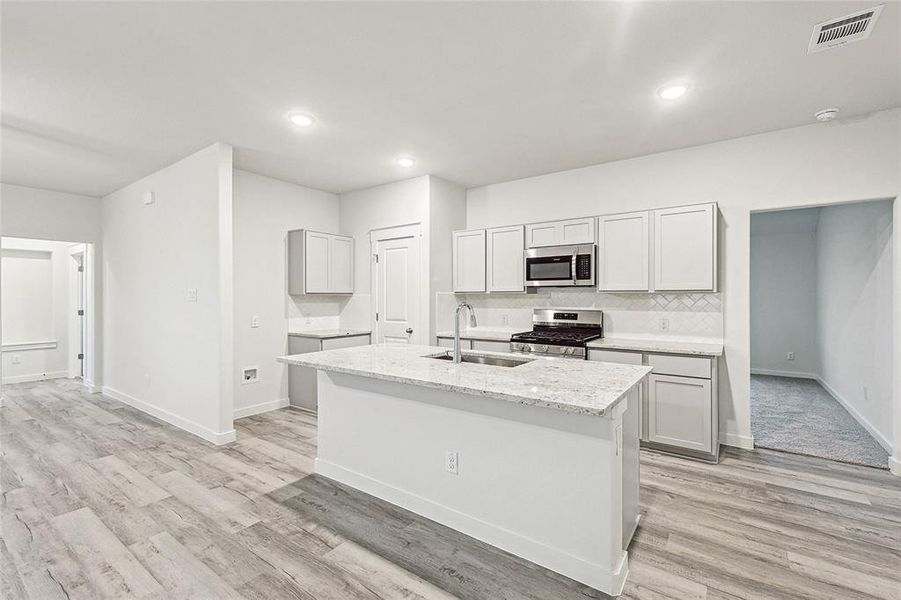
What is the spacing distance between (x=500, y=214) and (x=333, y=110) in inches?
98.2

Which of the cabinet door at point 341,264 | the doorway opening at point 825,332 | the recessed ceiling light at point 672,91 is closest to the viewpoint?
the recessed ceiling light at point 672,91

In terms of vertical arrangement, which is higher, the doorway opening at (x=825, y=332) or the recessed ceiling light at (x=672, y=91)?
the recessed ceiling light at (x=672, y=91)

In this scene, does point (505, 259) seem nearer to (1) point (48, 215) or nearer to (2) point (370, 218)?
(2) point (370, 218)

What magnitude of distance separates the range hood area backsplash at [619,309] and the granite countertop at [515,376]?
181 centimetres

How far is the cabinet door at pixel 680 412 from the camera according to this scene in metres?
3.34

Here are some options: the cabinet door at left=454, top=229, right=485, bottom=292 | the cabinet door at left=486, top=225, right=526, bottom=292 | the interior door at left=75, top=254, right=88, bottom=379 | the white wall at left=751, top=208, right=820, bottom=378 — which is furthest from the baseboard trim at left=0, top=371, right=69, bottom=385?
the white wall at left=751, top=208, right=820, bottom=378

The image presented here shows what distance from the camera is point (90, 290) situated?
5805 mm

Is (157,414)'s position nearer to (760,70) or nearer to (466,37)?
(466,37)

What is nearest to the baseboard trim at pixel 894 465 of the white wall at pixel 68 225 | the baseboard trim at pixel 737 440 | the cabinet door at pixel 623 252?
the baseboard trim at pixel 737 440

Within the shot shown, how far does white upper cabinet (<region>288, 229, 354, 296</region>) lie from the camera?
4926 millimetres

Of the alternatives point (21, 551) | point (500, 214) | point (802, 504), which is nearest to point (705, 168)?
point (500, 214)

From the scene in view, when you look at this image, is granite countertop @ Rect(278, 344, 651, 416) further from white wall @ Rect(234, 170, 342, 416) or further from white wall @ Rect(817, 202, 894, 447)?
white wall @ Rect(817, 202, 894, 447)

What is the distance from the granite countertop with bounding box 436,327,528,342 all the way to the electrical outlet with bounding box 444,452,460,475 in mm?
2021

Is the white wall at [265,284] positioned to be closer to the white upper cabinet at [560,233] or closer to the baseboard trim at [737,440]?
the white upper cabinet at [560,233]
